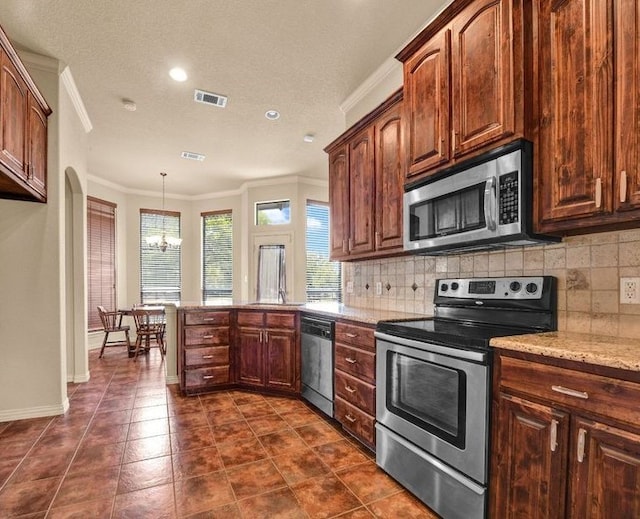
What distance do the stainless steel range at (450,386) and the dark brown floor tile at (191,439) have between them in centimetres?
126

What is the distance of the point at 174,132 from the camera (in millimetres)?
4480

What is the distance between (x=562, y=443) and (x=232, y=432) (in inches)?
88.2

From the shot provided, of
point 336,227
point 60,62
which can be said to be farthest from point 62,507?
point 60,62

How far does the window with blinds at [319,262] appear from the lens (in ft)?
21.5

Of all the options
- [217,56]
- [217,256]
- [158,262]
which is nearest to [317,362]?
[217,56]

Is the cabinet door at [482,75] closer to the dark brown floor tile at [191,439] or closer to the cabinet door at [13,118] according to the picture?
the dark brown floor tile at [191,439]

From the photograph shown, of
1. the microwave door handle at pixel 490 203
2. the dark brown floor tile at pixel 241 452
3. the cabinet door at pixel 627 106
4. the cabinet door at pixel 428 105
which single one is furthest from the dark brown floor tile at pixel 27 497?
the cabinet door at pixel 627 106

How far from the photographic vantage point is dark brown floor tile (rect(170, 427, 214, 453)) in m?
2.49

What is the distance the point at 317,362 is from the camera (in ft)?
10.2

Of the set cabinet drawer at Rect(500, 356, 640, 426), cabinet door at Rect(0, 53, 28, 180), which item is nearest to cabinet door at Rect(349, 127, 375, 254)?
cabinet drawer at Rect(500, 356, 640, 426)

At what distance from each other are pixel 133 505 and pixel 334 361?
154cm

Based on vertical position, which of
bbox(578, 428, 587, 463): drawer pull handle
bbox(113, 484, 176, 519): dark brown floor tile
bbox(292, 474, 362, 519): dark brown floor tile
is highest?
bbox(578, 428, 587, 463): drawer pull handle

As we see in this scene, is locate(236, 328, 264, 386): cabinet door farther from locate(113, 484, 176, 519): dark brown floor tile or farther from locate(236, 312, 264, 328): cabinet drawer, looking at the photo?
locate(113, 484, 176, 519): dark brown floor tile

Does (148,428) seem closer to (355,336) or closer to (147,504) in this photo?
(147,504)
